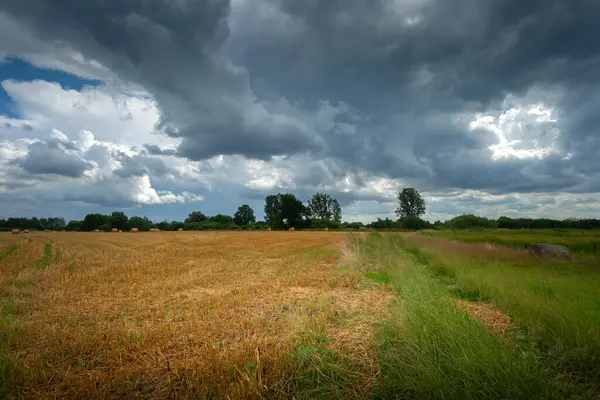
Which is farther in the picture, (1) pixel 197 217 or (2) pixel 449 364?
(1) pixel 197 217

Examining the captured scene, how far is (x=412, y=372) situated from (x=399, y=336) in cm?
121

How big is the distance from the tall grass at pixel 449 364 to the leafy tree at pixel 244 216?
455 feet

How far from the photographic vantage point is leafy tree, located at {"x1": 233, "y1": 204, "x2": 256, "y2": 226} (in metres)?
142

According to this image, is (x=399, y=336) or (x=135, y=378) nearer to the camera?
(x=135, y=378)

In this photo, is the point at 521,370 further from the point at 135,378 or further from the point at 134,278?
the point at 134,278

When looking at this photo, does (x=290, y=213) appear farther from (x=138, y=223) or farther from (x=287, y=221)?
(x=138, y=223)

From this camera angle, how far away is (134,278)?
13.2 meters

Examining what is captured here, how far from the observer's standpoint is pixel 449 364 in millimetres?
4188

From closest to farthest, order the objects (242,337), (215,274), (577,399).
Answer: (577,399) < (242,337) < (215,274)

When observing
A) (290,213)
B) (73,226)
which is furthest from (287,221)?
(73,226)

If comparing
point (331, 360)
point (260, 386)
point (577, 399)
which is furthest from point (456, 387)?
point (260, 386)

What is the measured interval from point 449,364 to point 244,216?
142 m

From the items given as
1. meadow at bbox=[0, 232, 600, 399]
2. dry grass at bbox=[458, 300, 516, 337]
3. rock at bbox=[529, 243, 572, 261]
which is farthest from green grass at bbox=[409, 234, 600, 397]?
rock at bbox=[529, 243, 572, 261]

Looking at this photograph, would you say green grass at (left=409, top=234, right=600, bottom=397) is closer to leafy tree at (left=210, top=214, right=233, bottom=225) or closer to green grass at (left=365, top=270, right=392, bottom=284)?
green grass at (left=365, top=270, right=392, bottom=284)
